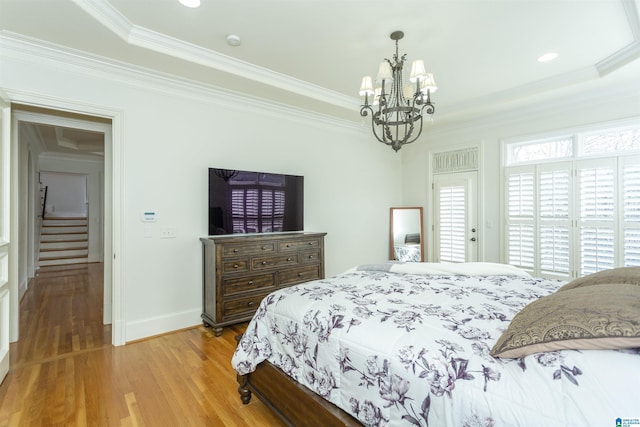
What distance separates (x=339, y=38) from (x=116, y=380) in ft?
11.0

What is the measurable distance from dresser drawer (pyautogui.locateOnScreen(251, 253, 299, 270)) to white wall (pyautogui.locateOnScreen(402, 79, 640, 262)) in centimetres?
278

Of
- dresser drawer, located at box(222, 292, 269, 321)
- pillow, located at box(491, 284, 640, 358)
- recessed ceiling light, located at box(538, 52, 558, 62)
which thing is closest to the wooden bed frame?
pillow, located at box(491, 284, 640, 358)

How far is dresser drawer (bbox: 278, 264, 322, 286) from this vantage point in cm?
368

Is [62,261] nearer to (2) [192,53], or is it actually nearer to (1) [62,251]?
(1) [62,251]

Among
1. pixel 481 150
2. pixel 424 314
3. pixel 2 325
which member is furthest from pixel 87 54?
pixel 481 150

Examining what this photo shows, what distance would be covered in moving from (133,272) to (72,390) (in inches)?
44.4

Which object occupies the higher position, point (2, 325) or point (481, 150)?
point (481, 150)

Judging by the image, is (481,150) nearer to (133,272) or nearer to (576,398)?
(576,398)

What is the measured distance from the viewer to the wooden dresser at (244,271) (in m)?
3.20

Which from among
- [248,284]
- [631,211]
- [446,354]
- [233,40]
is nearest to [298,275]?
[248,284]

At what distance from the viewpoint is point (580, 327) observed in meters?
1.01

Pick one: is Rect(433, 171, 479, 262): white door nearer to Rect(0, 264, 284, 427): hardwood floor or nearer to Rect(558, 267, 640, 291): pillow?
Rect(558, 267, 640, 291): pillow

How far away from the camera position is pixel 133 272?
122 inches

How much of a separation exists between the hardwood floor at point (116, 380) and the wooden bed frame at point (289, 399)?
17 cm
